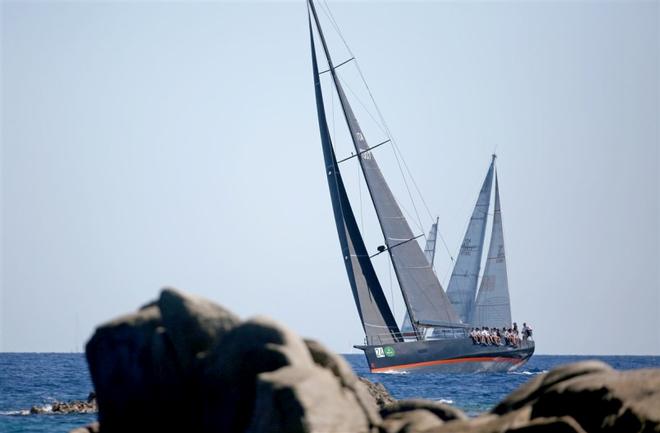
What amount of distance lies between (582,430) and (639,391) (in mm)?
1324

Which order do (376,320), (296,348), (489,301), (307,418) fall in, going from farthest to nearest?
(489,301)
(376,320)
(296,348)
(307,418)

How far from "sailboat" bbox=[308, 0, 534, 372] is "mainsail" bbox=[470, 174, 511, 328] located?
5190 mm

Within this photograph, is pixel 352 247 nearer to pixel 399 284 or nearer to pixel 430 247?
pixel 399 284

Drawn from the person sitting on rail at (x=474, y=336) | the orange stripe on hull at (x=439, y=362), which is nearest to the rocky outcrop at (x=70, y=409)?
the orange stripe on hull at (x=439, y=362)

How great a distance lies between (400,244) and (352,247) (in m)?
2.74

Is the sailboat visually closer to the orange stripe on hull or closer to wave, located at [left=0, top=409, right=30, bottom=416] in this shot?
the orange stripe on hull

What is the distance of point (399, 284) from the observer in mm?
58375

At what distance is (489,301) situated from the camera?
71.1 m

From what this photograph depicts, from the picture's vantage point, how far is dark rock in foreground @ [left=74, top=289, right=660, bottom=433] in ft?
42.7

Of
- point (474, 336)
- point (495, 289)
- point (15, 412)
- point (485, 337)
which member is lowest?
point (485, 337)

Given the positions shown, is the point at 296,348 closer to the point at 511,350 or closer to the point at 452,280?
the point at 511,350

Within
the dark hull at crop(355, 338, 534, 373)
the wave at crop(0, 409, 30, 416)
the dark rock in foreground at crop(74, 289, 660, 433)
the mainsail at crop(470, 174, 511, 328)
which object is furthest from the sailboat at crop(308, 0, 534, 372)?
the dark rock in foreground at crop(74, 289, 660, 433)

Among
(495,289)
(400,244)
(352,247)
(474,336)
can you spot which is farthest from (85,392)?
(495,289)

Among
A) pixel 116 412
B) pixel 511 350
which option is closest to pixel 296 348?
pixel 116 412
